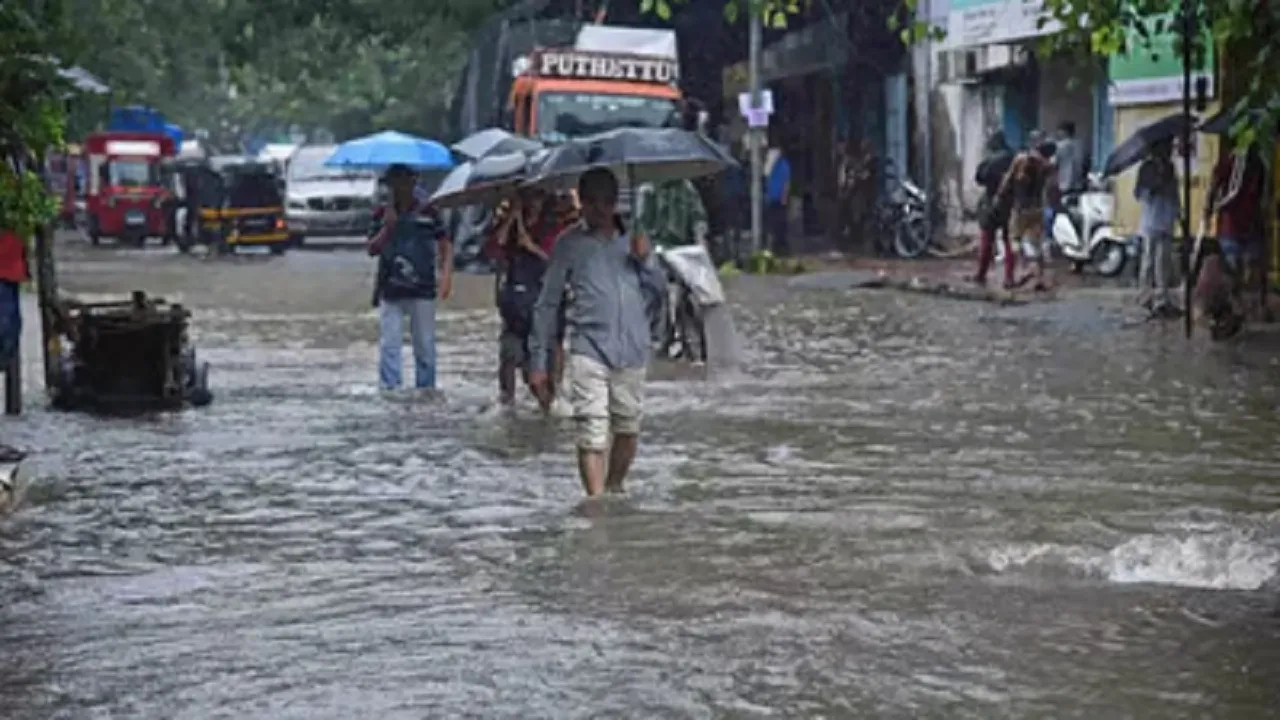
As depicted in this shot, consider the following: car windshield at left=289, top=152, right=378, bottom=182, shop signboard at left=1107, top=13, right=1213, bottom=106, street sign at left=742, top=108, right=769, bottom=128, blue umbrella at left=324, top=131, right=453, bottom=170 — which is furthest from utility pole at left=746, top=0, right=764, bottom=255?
car windshield at left=289, top=152, right=378, bottom=182

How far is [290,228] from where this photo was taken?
155ft

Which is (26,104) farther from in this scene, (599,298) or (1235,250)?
(1235,250)

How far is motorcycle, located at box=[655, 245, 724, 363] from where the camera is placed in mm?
17344

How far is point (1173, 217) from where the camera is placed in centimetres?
2081

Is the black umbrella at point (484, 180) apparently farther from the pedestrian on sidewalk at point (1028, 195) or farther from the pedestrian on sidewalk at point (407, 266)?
the pedestrian on sidewalk at point (1028, 195)

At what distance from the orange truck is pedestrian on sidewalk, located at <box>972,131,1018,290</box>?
229 inches

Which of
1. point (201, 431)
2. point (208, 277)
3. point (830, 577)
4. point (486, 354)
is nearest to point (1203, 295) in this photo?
point (486, 354)

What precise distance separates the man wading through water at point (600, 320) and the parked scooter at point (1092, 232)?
17690 mm

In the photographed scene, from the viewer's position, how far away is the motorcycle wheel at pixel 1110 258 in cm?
2745

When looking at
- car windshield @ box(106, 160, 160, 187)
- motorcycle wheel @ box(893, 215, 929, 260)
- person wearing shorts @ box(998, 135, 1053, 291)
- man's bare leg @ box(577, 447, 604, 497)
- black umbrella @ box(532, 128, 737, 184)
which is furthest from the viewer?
car windshield @ box(106, 160, 160, 187)

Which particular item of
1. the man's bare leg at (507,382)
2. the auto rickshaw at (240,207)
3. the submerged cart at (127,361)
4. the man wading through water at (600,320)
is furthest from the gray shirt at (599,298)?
the auto rickshaw at (240,207)

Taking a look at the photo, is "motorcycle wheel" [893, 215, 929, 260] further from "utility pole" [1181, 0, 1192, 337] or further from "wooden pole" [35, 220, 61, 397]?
"wooden pole" [35, 220, 61, 397]

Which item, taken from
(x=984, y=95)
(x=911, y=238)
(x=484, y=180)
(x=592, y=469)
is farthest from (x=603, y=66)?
(x=592, y=469)

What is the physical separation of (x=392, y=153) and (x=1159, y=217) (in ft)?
22.9
